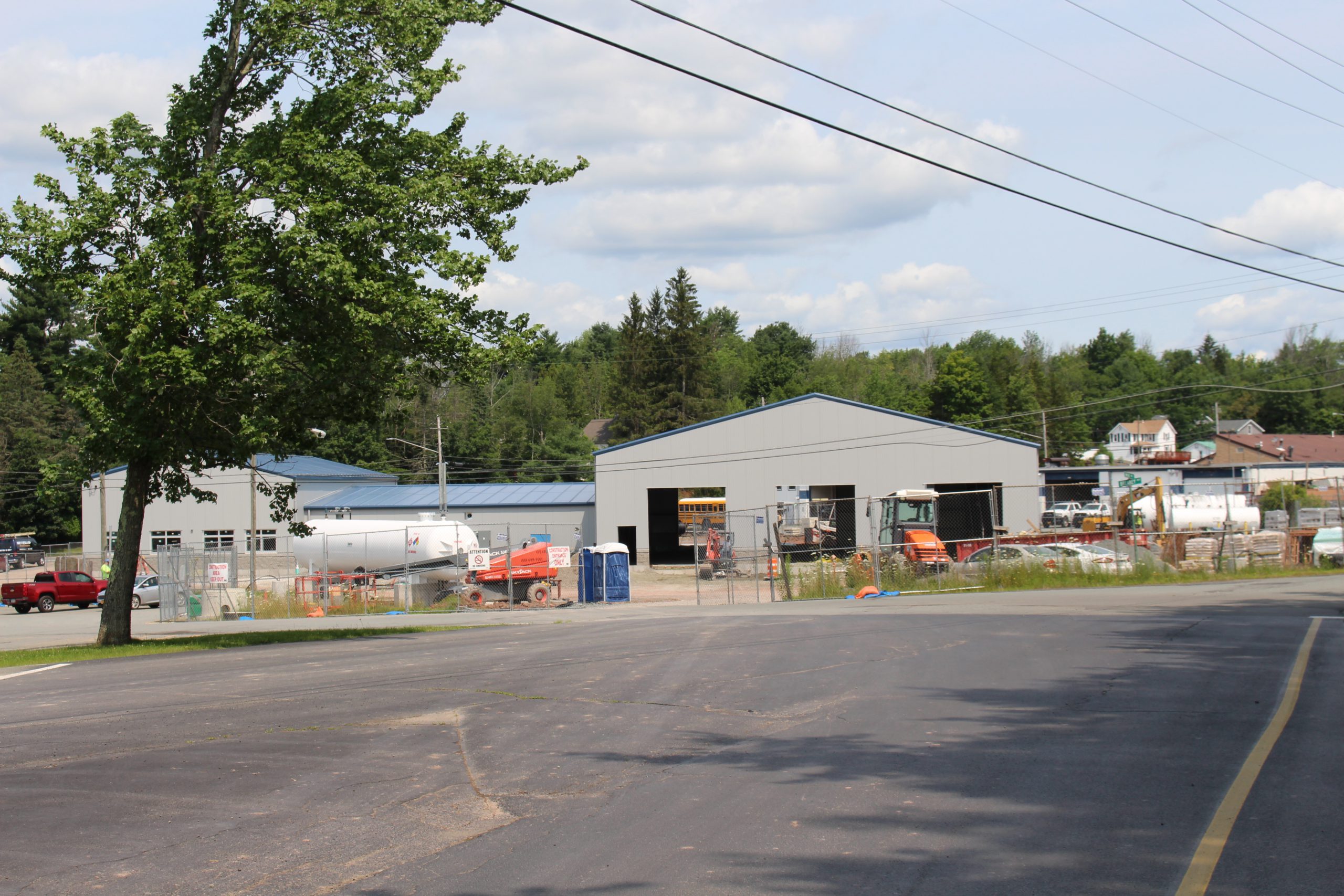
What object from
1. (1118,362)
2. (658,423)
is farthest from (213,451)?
(1118,362)

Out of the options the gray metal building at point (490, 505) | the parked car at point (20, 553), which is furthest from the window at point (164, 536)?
the gray metal building at point (490, 505)

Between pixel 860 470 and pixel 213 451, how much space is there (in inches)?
1552

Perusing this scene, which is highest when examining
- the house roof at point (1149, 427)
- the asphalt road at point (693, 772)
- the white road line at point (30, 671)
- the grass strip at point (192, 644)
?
the house roof at point (1149, 427)

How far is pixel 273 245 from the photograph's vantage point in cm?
1755

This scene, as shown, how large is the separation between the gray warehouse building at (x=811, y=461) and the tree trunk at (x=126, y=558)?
35.5 metres

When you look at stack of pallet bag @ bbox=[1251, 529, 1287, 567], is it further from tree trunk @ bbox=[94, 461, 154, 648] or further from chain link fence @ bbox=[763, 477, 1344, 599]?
tree trunk @ bbox=[94, 461, 154, 648]

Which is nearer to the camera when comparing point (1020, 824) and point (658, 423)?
point (1020, 824)

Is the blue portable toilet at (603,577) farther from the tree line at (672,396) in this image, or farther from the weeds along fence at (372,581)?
the tree line at (672,396)

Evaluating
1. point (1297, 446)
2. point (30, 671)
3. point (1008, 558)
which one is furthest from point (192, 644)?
point (1297, 446)

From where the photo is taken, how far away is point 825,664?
519 inches

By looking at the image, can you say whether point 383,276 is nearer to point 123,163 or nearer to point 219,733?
point 123,163

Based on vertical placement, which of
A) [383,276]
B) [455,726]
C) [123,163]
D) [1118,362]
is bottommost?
[455,726]

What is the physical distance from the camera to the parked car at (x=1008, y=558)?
28578mm

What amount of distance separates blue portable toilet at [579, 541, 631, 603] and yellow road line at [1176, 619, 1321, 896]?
2483cm
